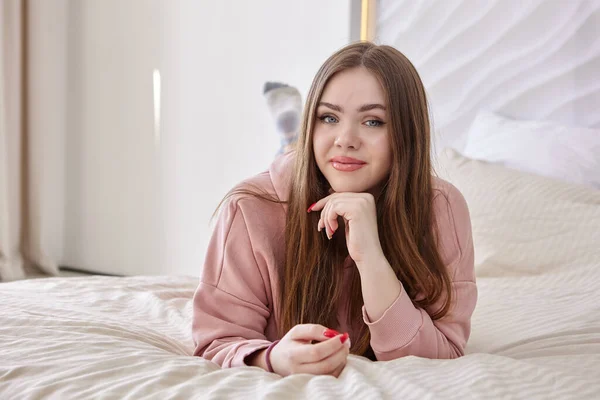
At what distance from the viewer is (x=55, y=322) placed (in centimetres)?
129

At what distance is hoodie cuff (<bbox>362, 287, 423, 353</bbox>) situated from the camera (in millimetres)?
1209

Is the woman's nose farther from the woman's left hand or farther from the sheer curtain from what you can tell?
the sheer curtain

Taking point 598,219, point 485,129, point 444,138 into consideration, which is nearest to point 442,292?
point 598,219

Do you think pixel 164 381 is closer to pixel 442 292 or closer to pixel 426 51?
pixel 442 292

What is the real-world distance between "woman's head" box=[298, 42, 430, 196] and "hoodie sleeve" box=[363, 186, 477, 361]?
0.43 feet

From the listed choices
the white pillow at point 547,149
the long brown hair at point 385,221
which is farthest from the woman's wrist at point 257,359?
the white pillow at point 547,149

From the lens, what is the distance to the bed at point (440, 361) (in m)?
0.99

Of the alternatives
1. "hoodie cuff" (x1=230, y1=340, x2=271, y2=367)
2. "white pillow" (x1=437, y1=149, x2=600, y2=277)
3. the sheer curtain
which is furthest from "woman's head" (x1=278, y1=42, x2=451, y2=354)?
the sheer curtain

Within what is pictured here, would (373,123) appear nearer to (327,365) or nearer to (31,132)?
(327,365)

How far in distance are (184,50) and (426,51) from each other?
1486 millimetres

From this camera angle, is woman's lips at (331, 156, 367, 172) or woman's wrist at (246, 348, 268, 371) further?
woman's lips at (331, 156, 367, 172)

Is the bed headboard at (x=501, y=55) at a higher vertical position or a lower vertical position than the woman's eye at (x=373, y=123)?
higher

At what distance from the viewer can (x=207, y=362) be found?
1.13m

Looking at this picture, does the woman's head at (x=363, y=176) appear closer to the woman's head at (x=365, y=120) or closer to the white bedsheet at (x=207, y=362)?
the woman's head at (x=365, y=120)
